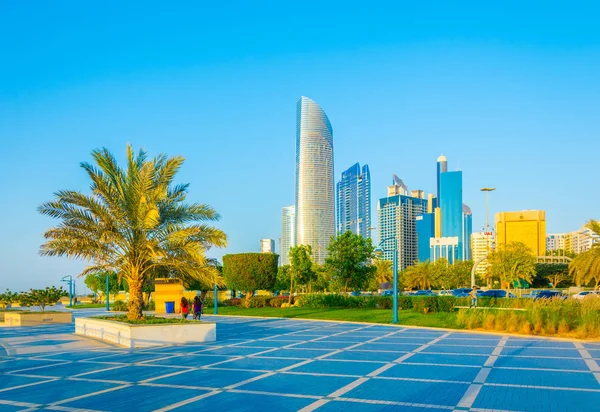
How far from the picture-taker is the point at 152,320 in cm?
1967

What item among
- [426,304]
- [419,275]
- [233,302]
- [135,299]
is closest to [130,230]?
[135,299]

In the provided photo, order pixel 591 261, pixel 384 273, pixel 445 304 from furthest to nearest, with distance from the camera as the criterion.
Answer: pixel 384 273 → pixel 591 261 → pixel 445 304

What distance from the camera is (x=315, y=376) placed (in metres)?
12.2

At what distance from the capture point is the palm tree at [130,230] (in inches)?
775

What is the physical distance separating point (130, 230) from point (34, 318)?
15102 mm

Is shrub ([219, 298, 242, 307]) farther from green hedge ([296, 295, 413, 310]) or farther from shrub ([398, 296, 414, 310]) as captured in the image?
shrub ([398, 296, 414, 310])

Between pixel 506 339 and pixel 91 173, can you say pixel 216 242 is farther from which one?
pixel 506 339

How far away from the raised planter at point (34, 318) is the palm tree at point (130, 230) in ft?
43.2

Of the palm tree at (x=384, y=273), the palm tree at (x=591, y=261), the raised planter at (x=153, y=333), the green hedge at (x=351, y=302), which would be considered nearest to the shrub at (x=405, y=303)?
the green hedge at (x=351, y=302)

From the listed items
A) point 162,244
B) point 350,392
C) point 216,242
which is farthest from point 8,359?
point 350,392

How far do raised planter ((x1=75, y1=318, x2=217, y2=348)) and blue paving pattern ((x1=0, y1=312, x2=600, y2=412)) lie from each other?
Answer: 22.8 inches

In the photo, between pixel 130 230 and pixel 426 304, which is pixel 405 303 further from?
pixel 130 230

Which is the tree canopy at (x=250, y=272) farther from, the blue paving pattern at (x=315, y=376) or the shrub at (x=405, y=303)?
the blue paving pattern at (x=315, y=376)

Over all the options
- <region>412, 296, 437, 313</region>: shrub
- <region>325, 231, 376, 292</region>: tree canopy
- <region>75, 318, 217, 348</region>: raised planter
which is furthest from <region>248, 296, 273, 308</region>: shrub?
<region>75, 318, 217, 348</region>: raised planter
